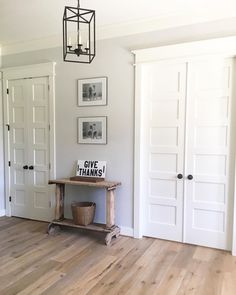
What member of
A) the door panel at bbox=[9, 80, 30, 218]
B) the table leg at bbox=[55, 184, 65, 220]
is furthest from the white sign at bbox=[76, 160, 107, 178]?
the door panel at bbox=[9, 80, 30, 218]

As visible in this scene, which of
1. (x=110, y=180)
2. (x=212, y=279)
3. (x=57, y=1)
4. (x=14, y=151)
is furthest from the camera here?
(x=14, y=151)

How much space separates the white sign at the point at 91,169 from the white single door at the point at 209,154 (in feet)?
3.84

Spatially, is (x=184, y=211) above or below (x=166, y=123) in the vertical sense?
below

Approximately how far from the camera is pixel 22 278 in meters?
2.63

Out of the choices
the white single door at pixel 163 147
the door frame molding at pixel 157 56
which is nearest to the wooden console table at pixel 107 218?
the door frame molding at pixel 157 56

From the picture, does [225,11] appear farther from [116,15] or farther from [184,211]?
[184,211]

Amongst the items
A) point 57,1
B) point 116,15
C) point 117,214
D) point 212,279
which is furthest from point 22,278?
point 116,15

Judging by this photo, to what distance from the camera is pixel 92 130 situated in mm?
3912

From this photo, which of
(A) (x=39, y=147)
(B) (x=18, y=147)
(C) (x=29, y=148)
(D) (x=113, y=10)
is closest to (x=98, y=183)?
(A) (x=39, y=147)

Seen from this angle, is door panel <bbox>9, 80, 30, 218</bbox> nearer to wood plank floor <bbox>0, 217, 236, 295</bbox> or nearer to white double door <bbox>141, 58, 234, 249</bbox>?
wood plank floor <bbox>0, 217, 236, 295</bbox>

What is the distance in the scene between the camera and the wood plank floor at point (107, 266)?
8.09 ft

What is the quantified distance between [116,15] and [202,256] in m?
3.10

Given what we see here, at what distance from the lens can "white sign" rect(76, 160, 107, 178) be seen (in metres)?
3.82

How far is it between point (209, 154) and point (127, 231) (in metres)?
1.54
